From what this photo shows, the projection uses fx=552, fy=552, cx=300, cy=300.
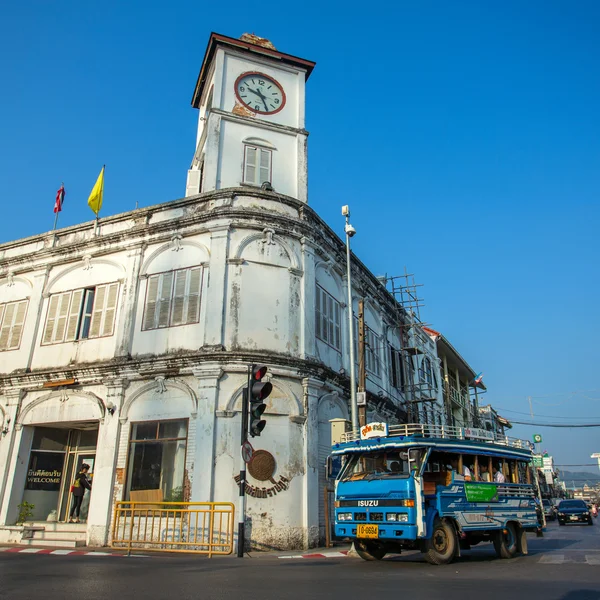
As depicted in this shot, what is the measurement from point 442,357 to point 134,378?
26.5 meters

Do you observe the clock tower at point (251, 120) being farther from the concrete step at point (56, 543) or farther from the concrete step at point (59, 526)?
the concrete step at point (56, 543)

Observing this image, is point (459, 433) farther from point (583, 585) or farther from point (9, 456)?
point (9, 456)

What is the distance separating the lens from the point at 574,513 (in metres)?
29.9

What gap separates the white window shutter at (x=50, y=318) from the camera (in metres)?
19.8

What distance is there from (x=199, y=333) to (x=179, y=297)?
1.66m

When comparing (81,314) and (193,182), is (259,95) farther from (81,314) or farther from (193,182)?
(81,314)

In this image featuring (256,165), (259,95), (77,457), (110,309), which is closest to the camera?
(110,309)

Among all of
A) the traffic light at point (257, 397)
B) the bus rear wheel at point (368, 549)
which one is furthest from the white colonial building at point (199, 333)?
the traffic light at point (257, 397)

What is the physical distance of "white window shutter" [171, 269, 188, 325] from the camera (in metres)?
17.5

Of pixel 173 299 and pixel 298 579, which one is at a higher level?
pixel 173 299

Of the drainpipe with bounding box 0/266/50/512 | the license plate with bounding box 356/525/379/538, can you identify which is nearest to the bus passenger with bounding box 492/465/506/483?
the license plate with bounding box 356/525/379/538

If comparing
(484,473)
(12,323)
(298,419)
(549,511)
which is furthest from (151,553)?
(549,511)

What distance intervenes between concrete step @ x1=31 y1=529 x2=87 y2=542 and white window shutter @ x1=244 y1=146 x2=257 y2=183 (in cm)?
1261

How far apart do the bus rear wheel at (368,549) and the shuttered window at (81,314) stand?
1097cm
